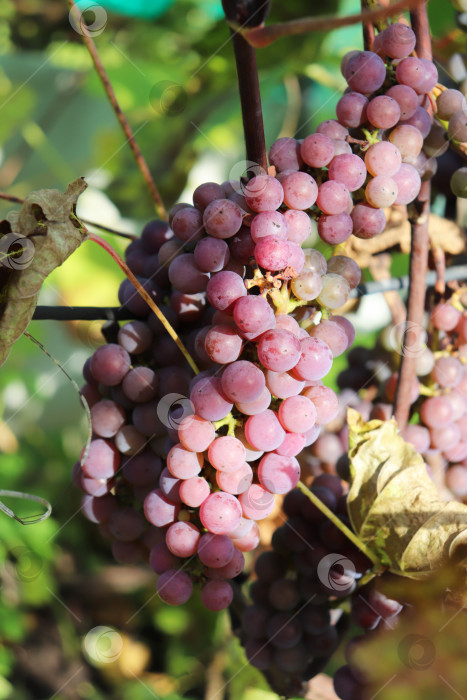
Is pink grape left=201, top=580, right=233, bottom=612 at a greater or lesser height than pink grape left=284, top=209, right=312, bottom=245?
lesser

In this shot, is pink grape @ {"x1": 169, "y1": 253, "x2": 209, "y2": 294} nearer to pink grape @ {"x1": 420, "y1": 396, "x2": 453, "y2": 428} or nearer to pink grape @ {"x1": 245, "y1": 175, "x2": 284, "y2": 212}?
pink grape @ {"x1": 245, "y1": 175, "x2": 284, "y2": 212}

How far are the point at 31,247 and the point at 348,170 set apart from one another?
21 centimetres

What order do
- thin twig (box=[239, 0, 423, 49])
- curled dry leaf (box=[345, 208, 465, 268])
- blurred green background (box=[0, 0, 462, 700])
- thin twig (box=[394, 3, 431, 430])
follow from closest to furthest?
thin twig (box=[239, 0, 423, 49]) < thin twig (box=[394, 3, 431, 430]) < curled dry leaf (box=[345, 208, 465, 268]) < blurred green background (box=[0, 0, 462, 700])

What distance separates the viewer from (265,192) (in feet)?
1.26

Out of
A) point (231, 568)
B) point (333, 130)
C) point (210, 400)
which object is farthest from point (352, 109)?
point (231, 568)

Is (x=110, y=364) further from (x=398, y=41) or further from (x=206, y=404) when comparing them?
(x=398, y=41)

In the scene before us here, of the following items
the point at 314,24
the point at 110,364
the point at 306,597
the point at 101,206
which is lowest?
the point at 101,206

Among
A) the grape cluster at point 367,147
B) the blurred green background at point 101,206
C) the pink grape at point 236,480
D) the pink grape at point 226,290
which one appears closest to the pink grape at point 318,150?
A: the grape cluster at point 367,147

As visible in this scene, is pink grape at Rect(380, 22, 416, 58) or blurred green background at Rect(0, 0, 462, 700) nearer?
pink grape at Rect(380, 22, 416, 58)

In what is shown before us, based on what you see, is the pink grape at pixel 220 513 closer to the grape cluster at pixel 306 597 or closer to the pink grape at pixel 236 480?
the pink grape at pixel 236 480

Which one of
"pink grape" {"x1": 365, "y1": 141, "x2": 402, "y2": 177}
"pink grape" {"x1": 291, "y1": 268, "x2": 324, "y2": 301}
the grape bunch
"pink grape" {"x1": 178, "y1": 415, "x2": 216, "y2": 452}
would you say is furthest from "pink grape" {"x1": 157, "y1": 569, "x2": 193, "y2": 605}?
"pink grape" {"x1": 365, "y1": 141, "x2": 402, "y2": 177}

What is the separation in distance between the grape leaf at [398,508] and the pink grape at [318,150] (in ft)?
0.66

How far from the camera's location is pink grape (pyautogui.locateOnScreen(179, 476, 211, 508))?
41 cm

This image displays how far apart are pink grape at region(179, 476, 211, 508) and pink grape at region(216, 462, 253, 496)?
0.4 inches
